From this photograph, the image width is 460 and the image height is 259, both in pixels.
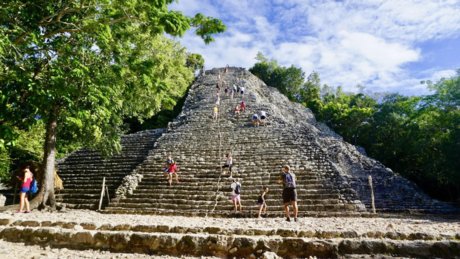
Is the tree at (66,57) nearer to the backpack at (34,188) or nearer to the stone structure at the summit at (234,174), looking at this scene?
the backpack at (34,188)

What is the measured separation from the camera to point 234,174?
8914 mm

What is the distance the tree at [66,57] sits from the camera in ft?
14.9

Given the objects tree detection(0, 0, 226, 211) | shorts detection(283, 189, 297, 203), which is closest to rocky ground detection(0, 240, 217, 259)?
tree detection(0, 0, 226, 211)

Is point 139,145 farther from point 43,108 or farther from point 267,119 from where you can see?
point 43,108

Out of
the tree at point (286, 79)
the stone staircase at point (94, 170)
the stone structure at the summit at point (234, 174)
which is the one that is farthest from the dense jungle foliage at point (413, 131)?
the stone staircase at point (94, 170)

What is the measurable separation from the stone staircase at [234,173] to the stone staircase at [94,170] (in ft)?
4.13

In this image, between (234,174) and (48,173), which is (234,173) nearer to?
(234,174)

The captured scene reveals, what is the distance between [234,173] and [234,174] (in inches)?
2.2

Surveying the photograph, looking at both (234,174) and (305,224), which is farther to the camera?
(234,174)

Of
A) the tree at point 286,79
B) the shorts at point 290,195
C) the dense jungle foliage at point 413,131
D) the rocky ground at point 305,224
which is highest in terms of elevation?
the tree at point 286,79

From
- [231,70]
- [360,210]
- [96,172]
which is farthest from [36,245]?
[231,70]

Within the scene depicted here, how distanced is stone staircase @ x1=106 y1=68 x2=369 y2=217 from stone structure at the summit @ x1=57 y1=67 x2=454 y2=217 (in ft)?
0.09

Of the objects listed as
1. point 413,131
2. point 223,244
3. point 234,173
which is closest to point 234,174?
point 234,173

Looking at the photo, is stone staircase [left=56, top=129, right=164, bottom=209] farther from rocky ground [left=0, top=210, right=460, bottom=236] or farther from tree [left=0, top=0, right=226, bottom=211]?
rocky ground [left=0, top=210, right=460, bottom=236]
